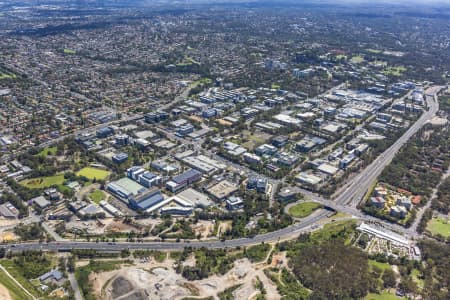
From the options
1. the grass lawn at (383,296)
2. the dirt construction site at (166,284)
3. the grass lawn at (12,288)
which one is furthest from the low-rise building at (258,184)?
the grass lawn at (12,288)

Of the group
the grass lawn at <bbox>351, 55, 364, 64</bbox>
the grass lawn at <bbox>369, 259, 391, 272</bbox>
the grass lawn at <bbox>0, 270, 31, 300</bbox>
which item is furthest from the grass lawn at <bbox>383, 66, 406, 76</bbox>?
→ the grass lawn at <bbox>0, 270, 31, 300</bbox>

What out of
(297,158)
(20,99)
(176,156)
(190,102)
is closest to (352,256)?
(297,158)

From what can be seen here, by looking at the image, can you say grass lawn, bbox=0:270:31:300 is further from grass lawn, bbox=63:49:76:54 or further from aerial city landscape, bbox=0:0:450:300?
grass lawn, bbox=63:49:76:54

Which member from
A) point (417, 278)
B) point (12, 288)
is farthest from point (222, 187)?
point (12, 288)

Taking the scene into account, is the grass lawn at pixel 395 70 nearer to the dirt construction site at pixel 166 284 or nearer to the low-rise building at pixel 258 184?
the low-rise building at pixel 258 184

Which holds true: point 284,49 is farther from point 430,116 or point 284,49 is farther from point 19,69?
point 19,69

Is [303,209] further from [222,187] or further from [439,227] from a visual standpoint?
[439,227]
